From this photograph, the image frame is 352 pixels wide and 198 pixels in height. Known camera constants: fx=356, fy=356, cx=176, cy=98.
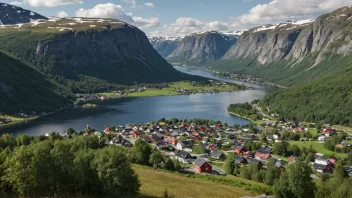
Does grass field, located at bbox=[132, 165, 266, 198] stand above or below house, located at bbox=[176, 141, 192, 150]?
above

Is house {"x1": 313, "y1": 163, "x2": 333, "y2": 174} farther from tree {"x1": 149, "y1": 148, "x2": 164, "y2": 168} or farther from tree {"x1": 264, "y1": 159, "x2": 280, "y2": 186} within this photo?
tree {"x1": 149, "y1": 148, "x2": 164, "y2": 168}

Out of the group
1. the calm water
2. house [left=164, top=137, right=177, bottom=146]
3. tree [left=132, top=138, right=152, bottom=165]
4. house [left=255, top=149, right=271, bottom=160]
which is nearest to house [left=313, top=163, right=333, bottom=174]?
house [left=255, top=149, right=271, bottom=160]

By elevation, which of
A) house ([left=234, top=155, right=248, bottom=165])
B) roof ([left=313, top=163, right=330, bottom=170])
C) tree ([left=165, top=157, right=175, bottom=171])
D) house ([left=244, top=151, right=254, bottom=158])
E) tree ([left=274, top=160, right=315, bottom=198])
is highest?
tree ([left=274, top=160, right=315, bottom=198])

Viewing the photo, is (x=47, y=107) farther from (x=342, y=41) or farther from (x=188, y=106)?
(x=342, y=41)

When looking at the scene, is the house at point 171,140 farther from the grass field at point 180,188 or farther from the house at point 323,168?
the grass field at point 180,188

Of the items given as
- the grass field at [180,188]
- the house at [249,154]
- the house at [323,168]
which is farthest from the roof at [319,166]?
the grass field at [180,188]

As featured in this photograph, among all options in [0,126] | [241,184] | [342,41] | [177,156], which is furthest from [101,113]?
[342,41]

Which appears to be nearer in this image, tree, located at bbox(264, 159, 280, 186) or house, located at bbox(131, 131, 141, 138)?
tree, located at bbox(264, 159, 280, 186)
